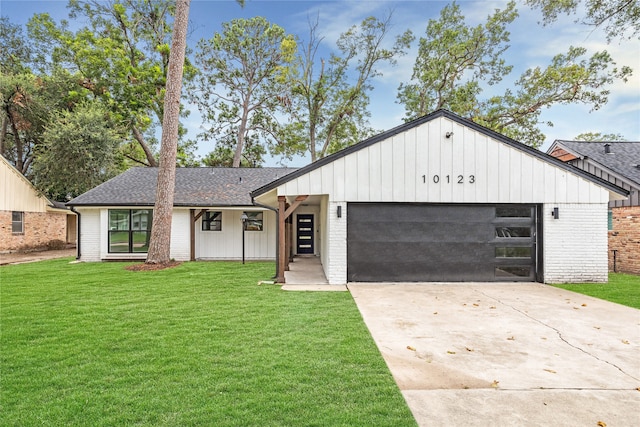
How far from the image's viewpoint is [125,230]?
13.6m

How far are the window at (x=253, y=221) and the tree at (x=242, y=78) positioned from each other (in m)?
11.0

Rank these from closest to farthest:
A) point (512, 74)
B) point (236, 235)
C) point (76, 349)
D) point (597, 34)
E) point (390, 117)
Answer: point (76, 349), point (597, 34), point (236, 235), point (512, 74), point (390, 117)

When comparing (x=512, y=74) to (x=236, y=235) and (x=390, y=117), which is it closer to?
(x=390, y=117)

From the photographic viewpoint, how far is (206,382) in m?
3.19

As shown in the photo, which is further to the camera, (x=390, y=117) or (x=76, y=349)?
(x=390, y=117)

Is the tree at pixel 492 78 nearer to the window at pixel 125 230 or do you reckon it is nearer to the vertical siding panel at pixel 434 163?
the vertical siding panel at pixel 434 163

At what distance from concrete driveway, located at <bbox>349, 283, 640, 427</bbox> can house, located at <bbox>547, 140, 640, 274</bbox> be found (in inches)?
232

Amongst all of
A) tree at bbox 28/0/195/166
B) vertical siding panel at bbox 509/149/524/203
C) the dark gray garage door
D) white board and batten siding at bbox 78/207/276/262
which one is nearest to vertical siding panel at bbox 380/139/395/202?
the dark gray garage door

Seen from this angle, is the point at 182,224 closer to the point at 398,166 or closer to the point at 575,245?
the point at 398,166

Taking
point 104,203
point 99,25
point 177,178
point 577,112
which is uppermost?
point 99,25

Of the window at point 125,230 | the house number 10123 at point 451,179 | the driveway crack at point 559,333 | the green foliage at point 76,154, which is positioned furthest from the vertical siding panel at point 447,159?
the green foliage at point 76,154

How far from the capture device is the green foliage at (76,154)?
17.6 metres

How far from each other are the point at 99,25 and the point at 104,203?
16246 mm

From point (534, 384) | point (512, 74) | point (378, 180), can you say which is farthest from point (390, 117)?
point (534, 384)
